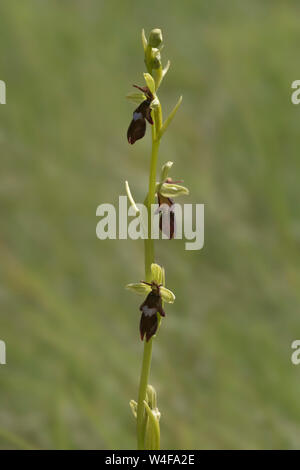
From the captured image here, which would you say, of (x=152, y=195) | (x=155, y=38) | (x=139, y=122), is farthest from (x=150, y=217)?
(x=155, y=38)

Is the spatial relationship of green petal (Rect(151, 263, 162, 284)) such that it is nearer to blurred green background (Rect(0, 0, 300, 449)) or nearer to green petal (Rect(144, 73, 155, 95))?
green petal (Rect(144, 73, 155, 95))

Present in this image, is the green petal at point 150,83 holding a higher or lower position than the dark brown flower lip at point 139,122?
higher

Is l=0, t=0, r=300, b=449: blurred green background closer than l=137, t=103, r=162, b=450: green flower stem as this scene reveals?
No

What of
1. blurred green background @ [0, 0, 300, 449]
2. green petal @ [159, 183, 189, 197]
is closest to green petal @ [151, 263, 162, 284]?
green petal @ [159, 183, 189, 197]

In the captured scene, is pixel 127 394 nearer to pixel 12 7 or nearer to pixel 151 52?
pixel 151 52

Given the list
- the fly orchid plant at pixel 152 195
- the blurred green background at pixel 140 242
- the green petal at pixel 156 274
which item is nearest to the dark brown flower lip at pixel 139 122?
the fly orchid plant at pixel 152 195

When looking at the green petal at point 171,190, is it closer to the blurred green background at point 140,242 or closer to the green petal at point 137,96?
the green petal at point 137,96

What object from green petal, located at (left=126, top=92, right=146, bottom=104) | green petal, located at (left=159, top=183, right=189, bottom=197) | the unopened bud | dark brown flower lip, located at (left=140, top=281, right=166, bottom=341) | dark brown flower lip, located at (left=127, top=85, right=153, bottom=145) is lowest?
dark brown flower lip, located at (left=140, top=281, right=166, bottom=341)
